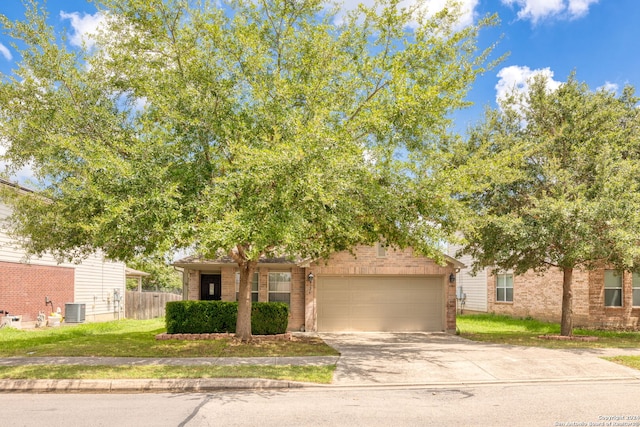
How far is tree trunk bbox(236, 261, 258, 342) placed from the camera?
15625 mm

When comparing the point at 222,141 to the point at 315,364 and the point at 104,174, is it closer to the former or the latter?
the point at 104,174

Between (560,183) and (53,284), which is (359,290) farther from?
(53,284)

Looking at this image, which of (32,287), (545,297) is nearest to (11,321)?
(32,287)

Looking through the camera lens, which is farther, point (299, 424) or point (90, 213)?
point (90, 213)

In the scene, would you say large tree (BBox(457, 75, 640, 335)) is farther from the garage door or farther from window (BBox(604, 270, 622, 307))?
window (BBox(604, 270, 622, 307))

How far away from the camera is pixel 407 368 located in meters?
12.0

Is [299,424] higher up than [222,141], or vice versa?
[222,141]

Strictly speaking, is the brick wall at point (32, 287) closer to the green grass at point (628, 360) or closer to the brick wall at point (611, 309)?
the green grass at point (628, 360)

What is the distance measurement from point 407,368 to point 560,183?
353 inches

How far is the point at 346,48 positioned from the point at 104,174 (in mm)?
7092

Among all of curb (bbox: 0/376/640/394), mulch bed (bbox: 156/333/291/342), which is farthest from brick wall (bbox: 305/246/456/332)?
curb (bbox: 0/376/640/394)

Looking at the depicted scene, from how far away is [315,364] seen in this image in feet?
39.8

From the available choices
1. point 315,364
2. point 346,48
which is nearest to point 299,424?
point 315,364

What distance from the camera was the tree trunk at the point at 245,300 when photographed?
51.3ft
